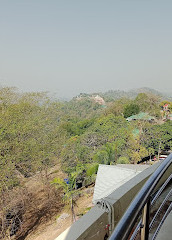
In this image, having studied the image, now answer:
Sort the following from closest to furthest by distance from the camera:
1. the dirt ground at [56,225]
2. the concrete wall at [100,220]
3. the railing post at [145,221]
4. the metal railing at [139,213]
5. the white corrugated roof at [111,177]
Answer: the metal railing at [139,213] < the railing post at [145,221] < the concrete wall at [100,220] < the white corrugated roof at [111,177] < the dirt ground at [56,225]

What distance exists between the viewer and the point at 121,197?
6.34 feet

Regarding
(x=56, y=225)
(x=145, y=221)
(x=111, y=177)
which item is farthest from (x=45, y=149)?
(x=145, y=221)

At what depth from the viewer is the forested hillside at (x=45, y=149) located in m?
8.97

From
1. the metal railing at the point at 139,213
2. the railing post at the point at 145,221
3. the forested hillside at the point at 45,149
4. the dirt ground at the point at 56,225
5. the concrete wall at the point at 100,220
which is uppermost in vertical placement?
the metal railing at the point at 139,213

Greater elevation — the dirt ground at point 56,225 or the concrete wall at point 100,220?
the concrete wall at point 100,220

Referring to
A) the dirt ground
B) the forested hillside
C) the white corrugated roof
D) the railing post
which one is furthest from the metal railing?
the dirt ground

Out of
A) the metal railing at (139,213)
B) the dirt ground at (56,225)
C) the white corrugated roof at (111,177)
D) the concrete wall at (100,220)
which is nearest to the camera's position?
the metal railing at (139,213)

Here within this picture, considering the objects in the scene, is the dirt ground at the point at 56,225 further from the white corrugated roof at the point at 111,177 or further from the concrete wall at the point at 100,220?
the concrete wall at the point at 100,220

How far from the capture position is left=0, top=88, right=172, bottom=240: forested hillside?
29.4 feet

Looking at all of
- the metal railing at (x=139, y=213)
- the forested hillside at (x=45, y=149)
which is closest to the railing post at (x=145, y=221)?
the metal railing at (x=139, y=213)

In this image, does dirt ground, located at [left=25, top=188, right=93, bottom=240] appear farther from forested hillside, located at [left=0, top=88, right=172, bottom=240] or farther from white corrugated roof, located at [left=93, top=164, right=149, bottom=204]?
white corrugated roof, located at [left=93, top=164, right=149, bottom=204]

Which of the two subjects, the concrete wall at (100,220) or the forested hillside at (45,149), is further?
the forested hillside at (45,149)

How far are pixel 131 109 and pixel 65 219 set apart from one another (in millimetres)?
26738

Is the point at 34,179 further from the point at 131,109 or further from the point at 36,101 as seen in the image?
the point at 131,109
